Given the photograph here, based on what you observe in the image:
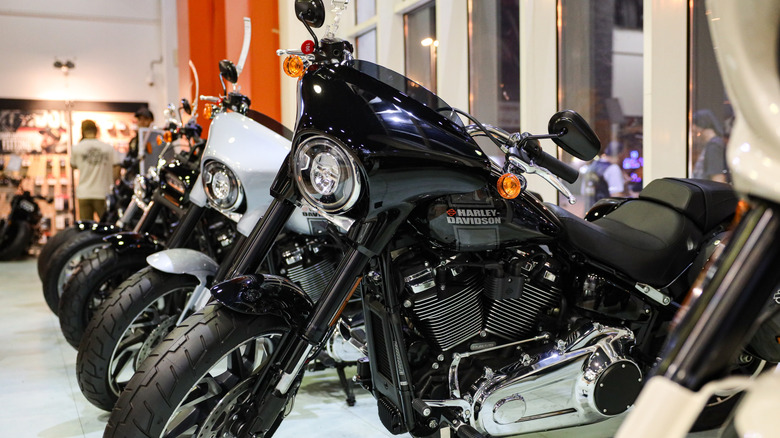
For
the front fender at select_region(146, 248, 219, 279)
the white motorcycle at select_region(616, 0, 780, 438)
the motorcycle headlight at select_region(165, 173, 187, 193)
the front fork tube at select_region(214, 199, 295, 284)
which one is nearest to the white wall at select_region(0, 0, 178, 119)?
the motorcycle headlight at select_region(165, 173, 187, 193)

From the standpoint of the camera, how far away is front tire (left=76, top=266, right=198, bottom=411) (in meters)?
2.50

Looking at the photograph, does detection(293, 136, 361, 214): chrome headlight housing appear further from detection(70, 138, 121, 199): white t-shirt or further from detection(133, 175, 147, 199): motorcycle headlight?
detection(70, 138, 121, 199): white t-shirt

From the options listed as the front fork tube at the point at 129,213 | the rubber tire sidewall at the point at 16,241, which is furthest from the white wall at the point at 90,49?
the front fork tube at the point at 129,213

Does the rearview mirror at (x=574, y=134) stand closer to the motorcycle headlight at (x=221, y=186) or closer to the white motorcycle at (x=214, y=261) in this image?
the white motorcycle at (x=214, y=261)

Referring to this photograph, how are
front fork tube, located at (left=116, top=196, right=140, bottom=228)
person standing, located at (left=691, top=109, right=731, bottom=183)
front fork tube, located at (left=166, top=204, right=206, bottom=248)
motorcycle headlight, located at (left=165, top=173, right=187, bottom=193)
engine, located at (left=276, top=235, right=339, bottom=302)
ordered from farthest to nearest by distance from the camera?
front fork tube, located at (left=116, top=196, right=140, bottom=228) → motorcycle headlight, located at (left=165, top=173, right=187, bottom=193) → person standing, located at (left=691, top=109, right=731, bottom=183) → front fork tube, located at (left=166, top=204, right=206, bottom=248) → engine, located at (left=276, top=235, right=339, bottom=302)

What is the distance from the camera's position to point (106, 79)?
1181cm

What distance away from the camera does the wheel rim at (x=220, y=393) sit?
5.86 feet

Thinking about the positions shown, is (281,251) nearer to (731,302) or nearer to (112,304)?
(112,304)

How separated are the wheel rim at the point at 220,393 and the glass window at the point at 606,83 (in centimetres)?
243

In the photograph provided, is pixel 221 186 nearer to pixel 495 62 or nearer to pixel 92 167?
pixel 495 62

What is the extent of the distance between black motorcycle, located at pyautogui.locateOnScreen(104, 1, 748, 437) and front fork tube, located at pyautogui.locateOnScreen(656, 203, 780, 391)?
99cm

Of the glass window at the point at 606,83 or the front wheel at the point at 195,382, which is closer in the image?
the front wheel at the point at 195,382

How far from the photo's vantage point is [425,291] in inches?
72.4

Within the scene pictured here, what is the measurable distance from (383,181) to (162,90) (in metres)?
11.4
